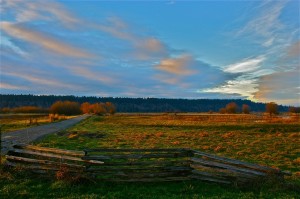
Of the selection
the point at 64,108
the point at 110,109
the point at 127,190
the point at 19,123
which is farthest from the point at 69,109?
the point at 127,190

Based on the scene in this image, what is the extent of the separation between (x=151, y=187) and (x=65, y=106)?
387 feet

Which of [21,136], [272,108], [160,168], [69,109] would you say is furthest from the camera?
[69,109]

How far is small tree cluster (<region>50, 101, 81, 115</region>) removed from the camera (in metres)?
117

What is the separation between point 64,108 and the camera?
4786 inches

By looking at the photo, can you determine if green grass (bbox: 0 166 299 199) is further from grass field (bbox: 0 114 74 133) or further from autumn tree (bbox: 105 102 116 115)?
autumn tree (bbox: 105 102 116 115)

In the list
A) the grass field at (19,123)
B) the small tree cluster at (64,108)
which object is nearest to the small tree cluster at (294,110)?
the small tree cluster at (64,108)

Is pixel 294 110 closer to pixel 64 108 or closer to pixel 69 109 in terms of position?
pixel 69 109

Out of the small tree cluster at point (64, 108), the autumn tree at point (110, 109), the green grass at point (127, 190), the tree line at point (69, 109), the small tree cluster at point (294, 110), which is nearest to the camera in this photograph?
the green grass at point (127, 190)

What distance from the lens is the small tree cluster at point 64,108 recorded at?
117131 millimetres

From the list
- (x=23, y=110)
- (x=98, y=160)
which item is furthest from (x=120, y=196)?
(x=23, y=110)

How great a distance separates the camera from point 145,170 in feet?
37.4

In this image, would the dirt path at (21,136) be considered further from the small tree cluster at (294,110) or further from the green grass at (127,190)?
the small tree cluster at (294,110)

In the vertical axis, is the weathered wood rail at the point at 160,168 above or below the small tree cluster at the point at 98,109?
below

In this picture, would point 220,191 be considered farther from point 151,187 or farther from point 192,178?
point 151,187
